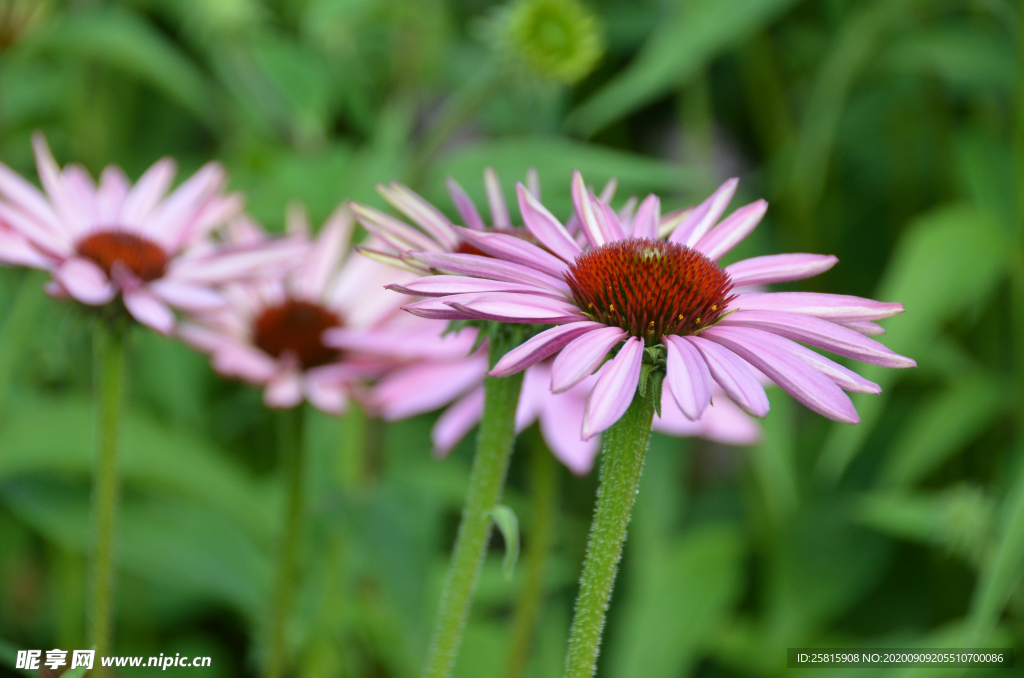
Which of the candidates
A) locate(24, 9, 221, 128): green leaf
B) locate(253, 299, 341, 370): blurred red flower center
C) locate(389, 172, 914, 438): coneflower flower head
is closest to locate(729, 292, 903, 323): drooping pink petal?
locate(389, 172, 914, 438): coneflower flower head

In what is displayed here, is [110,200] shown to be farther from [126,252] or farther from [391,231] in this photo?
[391,231]

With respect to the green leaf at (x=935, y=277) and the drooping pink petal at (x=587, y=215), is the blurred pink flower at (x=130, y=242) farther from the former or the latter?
the green leaf at (x=935, y=277)

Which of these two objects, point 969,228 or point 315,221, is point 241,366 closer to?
point 315,221

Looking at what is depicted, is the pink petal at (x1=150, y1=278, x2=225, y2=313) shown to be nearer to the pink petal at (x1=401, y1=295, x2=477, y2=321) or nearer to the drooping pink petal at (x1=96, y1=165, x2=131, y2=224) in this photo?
the drooping pink petal at (x1=96, y1=165, x2=131, y2=224)

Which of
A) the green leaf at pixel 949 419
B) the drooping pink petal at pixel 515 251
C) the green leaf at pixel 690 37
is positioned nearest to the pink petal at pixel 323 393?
the drooping pink petal at pixel 515 251

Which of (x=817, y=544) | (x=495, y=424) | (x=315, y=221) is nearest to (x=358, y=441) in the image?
(x=315, y=221)

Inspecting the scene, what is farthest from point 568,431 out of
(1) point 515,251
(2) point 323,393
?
(1) point 515,251

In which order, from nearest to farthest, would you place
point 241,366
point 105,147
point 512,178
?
point 241,366, point 512,178, point 105,147
